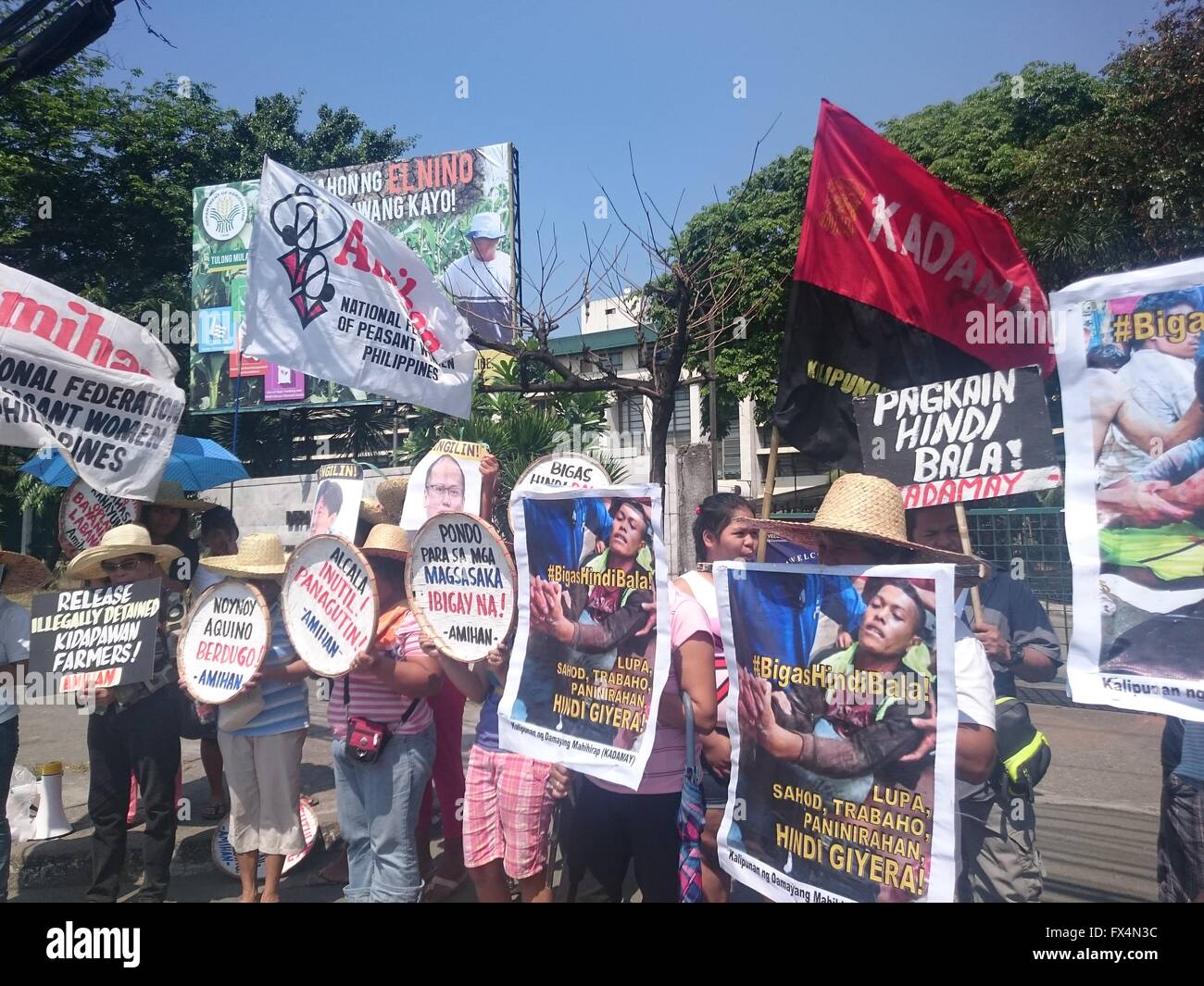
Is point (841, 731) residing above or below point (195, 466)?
below

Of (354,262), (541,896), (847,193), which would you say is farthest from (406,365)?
(541,896)

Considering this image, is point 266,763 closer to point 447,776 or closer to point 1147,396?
point 447,776

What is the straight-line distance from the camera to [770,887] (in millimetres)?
2539

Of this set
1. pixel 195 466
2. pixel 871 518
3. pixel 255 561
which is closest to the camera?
pixel 871 518

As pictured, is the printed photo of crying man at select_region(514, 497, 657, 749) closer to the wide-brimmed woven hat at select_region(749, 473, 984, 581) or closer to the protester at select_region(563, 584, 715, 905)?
the protester at select_region(563, 584, 715, 905)

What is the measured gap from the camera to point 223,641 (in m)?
4.07

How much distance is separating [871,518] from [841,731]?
1.94 ft

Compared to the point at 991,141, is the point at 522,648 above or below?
below

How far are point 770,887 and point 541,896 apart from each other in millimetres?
1290

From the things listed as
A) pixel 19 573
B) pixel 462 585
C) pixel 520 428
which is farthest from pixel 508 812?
pixel 520 428

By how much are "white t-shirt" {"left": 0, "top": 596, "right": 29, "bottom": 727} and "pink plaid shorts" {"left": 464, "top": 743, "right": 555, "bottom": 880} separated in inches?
87.3

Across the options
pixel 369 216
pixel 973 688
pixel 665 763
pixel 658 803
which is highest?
pixel 369 216

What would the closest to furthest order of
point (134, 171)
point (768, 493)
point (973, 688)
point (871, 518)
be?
point (973, 688) → point (871, 518) → point (768, 493) → point (134, 171)

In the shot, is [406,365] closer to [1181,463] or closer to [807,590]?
[807,590]
